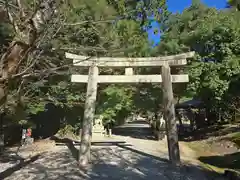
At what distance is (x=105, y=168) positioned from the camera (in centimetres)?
684

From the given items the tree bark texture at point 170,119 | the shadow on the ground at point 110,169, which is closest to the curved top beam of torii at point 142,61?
the tree bark texture at point 170,119

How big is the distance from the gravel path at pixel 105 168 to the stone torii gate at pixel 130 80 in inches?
21.2

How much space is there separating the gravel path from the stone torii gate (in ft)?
1.77

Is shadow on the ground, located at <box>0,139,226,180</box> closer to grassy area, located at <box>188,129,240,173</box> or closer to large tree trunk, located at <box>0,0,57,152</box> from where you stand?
grassy area, located at <box>188,129,240,173</box>

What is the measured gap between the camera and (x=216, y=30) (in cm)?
1062

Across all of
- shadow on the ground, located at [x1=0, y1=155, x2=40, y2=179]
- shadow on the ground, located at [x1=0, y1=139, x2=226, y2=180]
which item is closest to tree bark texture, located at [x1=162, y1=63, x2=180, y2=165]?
shadow on the ground, located at [x1=0, y1=139, x2=226, y2=180]

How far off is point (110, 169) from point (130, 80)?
2.78m

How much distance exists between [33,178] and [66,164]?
1.47m

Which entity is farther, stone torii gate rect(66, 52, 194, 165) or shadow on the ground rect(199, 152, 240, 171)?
shadow on the ground rect(199, 152, 240, 171)

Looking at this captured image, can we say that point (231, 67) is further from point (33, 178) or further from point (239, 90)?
point (33, 178)

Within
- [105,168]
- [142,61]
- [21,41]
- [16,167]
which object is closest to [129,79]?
[142,61]

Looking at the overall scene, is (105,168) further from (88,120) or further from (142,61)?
(142,61)

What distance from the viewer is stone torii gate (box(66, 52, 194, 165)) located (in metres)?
7.50

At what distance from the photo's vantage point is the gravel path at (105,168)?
20.0 ft
